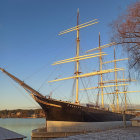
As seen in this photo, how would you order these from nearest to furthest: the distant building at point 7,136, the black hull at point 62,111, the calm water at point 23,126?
1. the distant building at point 7,136
2. the black hull at point 62,111
3. the calm water at point 23,126

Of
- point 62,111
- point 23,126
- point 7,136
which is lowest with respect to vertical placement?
point 23,126

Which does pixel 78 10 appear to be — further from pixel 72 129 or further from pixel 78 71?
pixel 72 129

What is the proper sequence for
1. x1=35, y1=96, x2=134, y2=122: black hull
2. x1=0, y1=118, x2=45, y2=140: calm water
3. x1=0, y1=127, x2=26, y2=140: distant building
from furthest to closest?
x1=0, y1=118, x2=45, y2=140: calm water < x1=35, y1=96, x2=134, y2=122: black hull < x1=0, y1=127, x2=26, y2=140: distant building

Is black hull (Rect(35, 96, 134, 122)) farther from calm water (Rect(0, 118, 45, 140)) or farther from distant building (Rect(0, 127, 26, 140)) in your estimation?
calm water (Rect(0, 118, 45, 140))

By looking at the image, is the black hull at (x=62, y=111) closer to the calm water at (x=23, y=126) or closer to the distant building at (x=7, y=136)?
the distant building at (x=7, y=136)

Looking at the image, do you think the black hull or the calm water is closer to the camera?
the black hull

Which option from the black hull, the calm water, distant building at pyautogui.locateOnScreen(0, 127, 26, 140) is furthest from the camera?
the calm water

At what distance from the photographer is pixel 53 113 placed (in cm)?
2272

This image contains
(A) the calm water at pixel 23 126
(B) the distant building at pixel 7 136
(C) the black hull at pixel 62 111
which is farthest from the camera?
(A) the calm water at pixel 23 126

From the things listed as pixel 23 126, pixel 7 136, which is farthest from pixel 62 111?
pixel 23 126

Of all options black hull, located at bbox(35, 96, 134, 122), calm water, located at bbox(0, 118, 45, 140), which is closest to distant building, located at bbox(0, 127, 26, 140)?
black hull, located at bbox(35, 96, 134, 122)

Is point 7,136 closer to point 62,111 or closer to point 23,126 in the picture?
point 62,111

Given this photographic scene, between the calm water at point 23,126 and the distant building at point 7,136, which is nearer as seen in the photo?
the distant building at point 7,136

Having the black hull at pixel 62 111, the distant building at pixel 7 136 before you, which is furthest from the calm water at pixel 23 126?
the distant building at pixel 7 136
